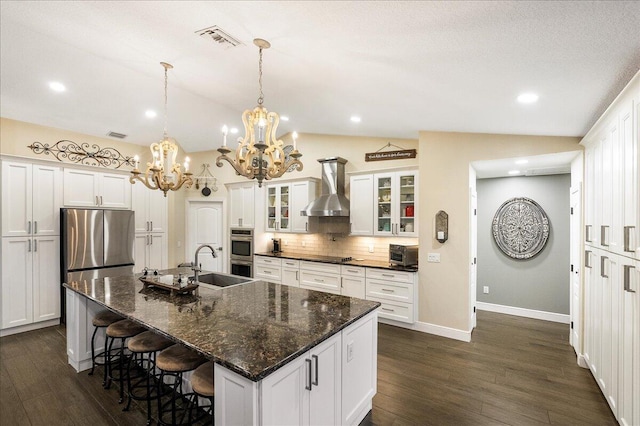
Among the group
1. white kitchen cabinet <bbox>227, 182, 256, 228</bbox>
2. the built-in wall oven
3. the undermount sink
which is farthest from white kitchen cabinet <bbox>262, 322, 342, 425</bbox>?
white kitchen cabinet <bbox>227, 182, 256, 228</bbox>

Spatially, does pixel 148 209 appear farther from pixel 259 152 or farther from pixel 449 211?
pixel 449 211

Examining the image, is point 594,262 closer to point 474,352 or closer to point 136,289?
point 474,352

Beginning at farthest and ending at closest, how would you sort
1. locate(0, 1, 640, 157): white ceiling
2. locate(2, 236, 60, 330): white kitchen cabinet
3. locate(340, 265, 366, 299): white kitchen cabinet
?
1. locate(340, 265, 366, 299): white kitchen cabinet
2. locate(2, 236, 60, 330): white kitchen cabinet
3. locate(0, 1, 640, 157): white ceiling

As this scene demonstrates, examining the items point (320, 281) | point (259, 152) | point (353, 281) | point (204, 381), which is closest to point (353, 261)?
point (353, 281)

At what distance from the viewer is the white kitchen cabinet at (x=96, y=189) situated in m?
4.80

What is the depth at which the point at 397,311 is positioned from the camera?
4418 millimetres

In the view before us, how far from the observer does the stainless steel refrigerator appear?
459 cm

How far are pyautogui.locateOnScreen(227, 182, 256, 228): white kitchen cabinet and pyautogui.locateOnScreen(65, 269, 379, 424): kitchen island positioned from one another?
10.8 ft

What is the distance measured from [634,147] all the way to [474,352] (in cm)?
277

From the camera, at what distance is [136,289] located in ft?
9.84

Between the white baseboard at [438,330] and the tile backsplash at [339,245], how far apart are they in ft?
3.68

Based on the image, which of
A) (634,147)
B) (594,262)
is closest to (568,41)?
(634,147)

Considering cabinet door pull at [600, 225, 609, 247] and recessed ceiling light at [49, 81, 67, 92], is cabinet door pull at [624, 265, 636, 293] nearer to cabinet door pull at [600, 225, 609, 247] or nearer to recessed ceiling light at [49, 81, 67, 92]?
cabinet door pull at [600, 225, 609, 247]

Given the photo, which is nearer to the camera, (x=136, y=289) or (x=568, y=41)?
(x=568, y=41)
